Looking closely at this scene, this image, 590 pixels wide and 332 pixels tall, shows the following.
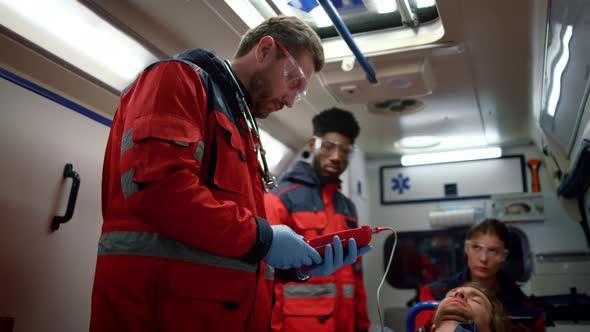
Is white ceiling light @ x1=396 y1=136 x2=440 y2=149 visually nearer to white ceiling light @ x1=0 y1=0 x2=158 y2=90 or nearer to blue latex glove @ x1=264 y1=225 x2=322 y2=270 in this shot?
white ceiling light @ x1=0 y1=0 x2=158 y2=90

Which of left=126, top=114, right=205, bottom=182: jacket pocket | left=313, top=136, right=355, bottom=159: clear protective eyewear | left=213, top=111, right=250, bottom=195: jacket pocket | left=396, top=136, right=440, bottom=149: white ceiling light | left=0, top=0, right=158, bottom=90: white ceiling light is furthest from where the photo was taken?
left=396, top=136, right=440, bottom=149: white ceiling light

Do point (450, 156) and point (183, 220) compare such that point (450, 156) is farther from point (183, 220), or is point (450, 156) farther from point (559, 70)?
point (183, 220)

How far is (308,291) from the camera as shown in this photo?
2.94 m

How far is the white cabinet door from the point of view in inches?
81.1

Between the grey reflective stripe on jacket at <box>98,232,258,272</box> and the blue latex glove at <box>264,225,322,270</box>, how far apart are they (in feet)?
0.68

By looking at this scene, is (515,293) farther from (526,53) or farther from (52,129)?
(52,129)

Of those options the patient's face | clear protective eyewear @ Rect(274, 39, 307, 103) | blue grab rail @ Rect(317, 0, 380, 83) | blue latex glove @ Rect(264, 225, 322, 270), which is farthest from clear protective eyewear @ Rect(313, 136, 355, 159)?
blue latex glove @ Rect(264, 225, 322, 270)

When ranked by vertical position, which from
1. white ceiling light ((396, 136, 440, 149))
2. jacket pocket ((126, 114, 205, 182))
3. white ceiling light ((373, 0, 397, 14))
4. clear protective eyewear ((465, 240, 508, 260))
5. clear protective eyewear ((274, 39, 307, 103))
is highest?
white ceiling light ((373, 0, 397, 14))

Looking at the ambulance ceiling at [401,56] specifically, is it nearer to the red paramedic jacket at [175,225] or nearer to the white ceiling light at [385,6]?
the white ceiling light at [385,6]

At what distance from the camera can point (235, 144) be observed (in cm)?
157

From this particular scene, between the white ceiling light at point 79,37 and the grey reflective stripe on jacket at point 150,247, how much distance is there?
1.26 metres

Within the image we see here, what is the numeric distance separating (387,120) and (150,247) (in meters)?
3.27

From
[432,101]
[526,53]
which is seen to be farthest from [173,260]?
[432,101]

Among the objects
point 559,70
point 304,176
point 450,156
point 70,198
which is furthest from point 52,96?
point 450,156
